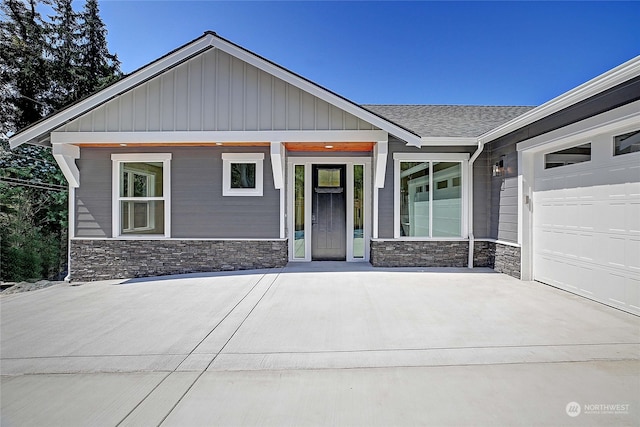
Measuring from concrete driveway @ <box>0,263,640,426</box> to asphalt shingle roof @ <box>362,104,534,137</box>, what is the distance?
4.03 m

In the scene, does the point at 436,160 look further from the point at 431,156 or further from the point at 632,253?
the point at 632,253

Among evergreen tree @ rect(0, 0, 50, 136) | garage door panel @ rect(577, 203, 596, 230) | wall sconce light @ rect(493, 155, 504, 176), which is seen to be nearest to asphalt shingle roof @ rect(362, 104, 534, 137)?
wall sconce light @ rect(493, 155, 504, 176)

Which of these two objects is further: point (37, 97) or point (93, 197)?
point (37, 97)

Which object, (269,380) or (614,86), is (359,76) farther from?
(269,380)

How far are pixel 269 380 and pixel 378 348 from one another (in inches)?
48.3

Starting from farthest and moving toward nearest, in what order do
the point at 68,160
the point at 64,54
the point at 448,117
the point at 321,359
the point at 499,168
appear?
the point at 64,54 → the point at 448,117 → the point at 68,160 → the point at 499,168 → the point at 321,359

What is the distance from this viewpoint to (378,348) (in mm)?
3604

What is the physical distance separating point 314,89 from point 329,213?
3.22 metres

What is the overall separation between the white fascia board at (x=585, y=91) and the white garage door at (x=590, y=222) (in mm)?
676

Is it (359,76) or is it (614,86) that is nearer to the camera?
(614,86)

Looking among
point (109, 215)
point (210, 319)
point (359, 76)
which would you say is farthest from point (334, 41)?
point (210, 319)

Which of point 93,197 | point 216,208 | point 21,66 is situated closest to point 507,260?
point 216,208

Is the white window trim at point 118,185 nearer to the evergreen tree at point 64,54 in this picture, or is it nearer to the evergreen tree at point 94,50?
the evergreen tree at point 64,54

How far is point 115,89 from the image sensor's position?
702 cm
